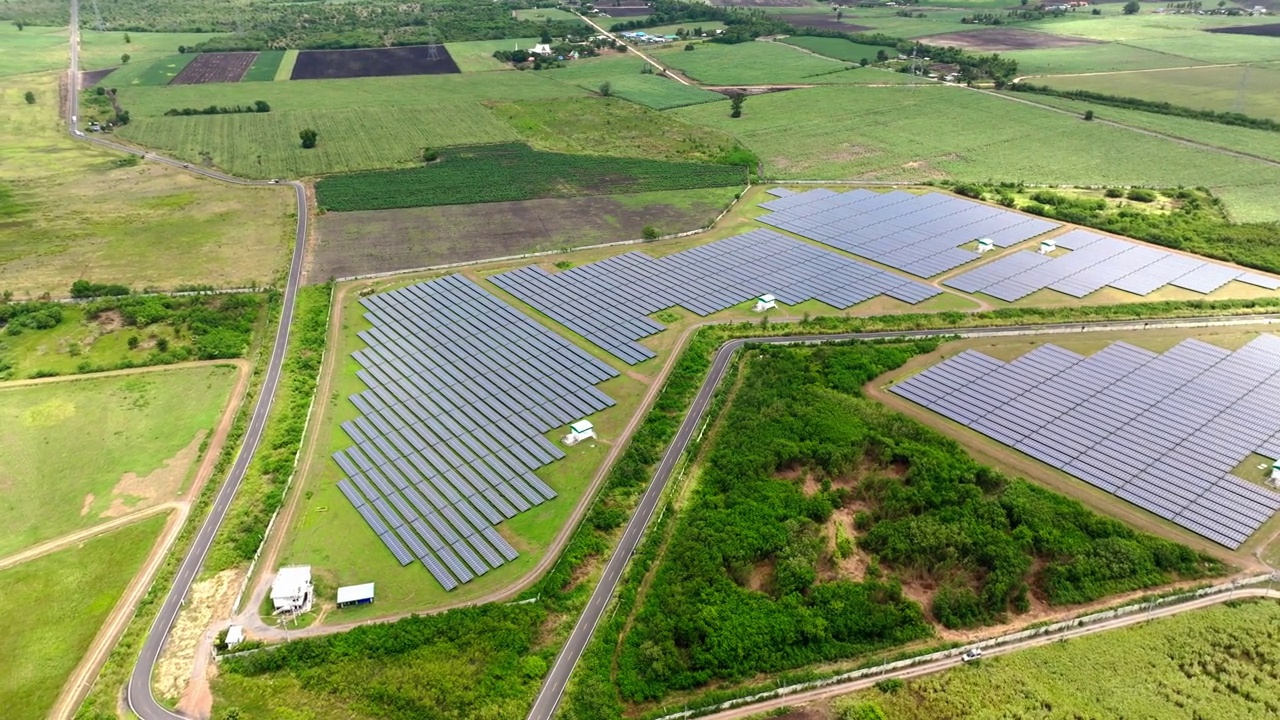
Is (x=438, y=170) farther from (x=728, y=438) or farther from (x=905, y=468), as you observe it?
(x=905, y=468)

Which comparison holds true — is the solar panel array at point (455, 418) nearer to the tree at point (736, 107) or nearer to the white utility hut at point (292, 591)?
the white utility hut at point (292, 591)

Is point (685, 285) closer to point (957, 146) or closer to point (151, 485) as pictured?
point (151, 485)

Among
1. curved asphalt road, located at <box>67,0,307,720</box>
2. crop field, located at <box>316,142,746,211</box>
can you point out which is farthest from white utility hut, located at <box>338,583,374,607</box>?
crop field, located at <box>316,142,746,211</box>

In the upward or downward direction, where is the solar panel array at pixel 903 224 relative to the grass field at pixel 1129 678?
upward

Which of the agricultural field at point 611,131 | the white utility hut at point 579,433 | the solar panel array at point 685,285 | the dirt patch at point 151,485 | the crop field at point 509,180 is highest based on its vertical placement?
the agricultural field at point 611,131

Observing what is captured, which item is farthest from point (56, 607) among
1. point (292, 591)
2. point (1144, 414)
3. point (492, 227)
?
point (1144, 414)

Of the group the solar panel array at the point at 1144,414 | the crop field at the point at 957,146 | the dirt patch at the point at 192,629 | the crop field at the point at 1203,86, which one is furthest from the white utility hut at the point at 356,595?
the crop field at the point at 1203,86
